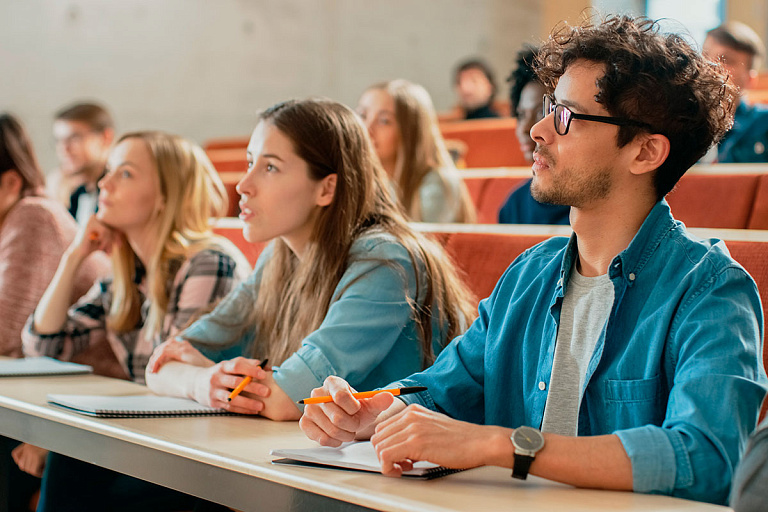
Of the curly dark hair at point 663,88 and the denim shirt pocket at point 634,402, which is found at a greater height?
the curly dark hair at point 663,88

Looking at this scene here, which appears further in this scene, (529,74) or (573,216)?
(529,74)

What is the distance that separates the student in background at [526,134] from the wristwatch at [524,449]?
1.65 metres

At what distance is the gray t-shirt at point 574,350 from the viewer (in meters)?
1.25

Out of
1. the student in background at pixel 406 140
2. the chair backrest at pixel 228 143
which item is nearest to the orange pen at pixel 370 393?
the student in background at pixel 406 140

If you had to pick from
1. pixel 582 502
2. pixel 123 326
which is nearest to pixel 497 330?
pixel 582 502

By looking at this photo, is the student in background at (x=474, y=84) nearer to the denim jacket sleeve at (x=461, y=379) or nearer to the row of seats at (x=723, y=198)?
the row of seats at (x=723, y=198)

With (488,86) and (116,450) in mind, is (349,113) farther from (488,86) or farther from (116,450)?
(488,86)

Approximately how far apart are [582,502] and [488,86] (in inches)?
215

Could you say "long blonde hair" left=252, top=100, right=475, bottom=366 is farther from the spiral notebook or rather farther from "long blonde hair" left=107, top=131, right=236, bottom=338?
"long blonde hair" left=107, top=131, right=236, bottom=338

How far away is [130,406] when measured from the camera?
1.51 m

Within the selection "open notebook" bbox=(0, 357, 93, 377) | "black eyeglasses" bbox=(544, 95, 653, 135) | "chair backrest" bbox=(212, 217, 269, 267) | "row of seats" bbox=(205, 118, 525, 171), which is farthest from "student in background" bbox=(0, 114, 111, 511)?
"row of seats" bbox=(205, 118, 525, 171)

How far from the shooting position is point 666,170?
1258 millimetres

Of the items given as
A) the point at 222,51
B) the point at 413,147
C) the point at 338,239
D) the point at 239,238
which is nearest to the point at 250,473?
the point at 338,239

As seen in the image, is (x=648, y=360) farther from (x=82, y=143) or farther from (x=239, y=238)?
(x=82, y=143)
